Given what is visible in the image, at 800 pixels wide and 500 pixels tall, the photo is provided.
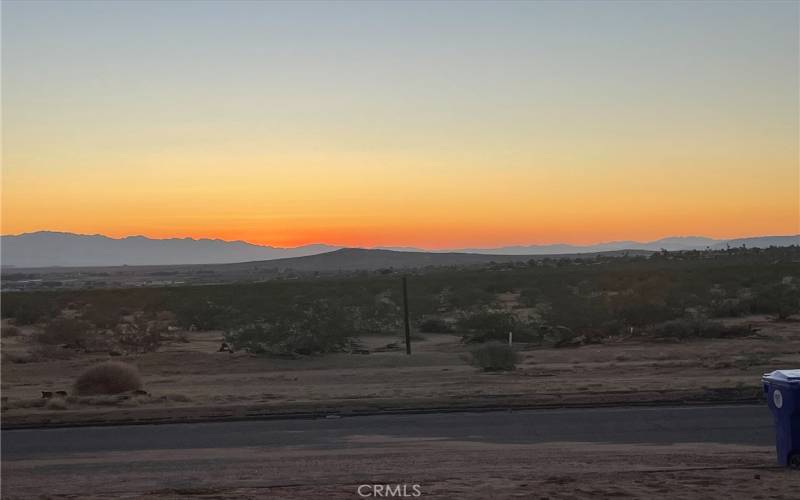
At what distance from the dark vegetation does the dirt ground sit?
190 centimetres

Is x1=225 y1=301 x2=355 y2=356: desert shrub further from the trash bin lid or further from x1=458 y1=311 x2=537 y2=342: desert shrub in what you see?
the trash bin lid

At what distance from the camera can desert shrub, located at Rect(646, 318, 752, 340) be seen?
32344 millimetres

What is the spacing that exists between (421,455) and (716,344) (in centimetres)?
2035

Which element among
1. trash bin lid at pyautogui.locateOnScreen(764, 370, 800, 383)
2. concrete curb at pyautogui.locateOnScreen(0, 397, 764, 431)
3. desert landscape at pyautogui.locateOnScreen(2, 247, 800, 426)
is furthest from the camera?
desert landscape at pyautogui.locateOnScreen(2, 247, 800, 426)

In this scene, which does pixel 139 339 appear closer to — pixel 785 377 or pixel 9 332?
pixel 9 332

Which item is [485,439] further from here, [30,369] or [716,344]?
[30,369]

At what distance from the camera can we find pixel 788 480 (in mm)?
10109

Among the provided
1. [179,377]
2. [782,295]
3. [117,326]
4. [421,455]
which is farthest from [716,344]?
[117,326]

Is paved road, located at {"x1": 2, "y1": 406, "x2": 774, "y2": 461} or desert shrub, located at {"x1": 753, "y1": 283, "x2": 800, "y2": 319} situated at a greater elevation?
desert shrub, located at {"x1": 753, "y1": 283, "x2": 800, "y2": 319}

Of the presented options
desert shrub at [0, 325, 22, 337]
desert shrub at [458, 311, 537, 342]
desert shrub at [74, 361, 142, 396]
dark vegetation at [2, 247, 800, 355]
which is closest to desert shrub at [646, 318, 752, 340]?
dark vegetation at [2, 247, 800, 355]

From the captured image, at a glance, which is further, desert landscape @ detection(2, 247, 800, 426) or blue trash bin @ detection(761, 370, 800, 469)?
desert landscape @ detection(2, 247, 800, 426)

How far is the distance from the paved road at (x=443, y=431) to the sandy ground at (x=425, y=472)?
0.61m
